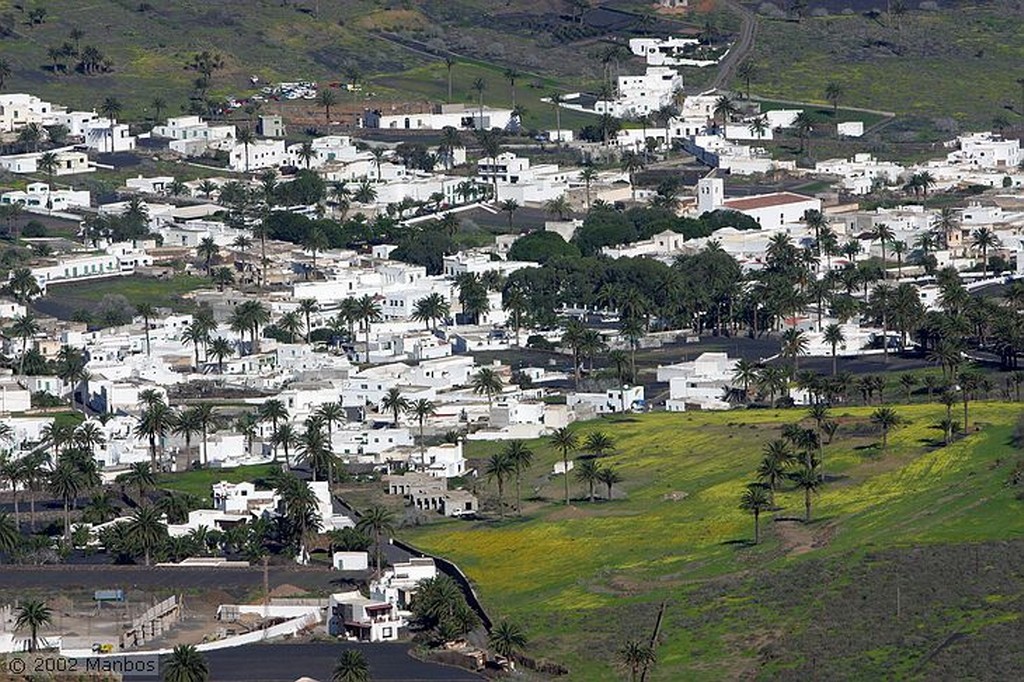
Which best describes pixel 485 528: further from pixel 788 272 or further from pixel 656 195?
pixel 656 195

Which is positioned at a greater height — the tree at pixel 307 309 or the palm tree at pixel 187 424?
the tree at pixel 307 309

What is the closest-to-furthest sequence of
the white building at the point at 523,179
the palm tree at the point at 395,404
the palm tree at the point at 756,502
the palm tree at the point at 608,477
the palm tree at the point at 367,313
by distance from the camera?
the palm tree at the point at 756,502
the palm tree at the point at 608,477
the palm tree at the point at 395,404
the palm tree at the point at 367,313
the white building at the point at 523,179

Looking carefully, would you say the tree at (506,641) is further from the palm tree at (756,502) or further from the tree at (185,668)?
the palm tree at (756,502)

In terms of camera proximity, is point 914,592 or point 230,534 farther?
point 230,534

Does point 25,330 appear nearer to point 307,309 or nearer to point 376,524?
point 307,309

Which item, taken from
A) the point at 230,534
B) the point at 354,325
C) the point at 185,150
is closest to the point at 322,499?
the point at 230,534

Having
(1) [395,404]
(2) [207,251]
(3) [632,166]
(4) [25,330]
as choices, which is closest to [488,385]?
(1) [395,404]

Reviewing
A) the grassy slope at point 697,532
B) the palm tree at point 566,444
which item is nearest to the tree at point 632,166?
the grassy slope at point 697,532
